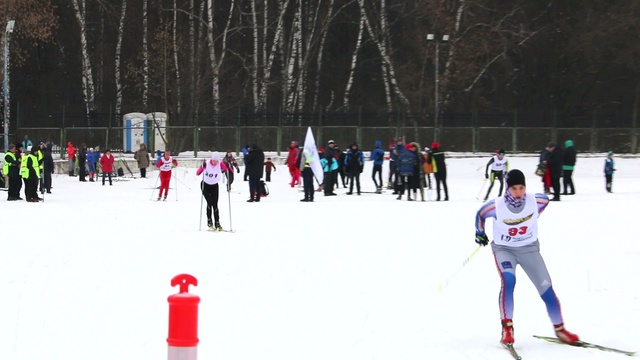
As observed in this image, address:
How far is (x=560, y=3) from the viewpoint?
5912cm

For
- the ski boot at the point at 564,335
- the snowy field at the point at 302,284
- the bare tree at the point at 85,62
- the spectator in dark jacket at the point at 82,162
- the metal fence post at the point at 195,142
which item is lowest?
the snowy field at the point at 302,284

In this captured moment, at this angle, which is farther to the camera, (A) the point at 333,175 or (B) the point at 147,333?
(A) the point at 333,175

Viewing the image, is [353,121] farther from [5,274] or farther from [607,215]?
[5,274]

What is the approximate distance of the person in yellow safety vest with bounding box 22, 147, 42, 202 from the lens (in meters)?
27.7

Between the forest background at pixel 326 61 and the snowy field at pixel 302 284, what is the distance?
2714 centimetres

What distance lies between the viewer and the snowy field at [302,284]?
375 inches

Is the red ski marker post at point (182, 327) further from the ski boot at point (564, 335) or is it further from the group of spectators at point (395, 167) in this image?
the group of spectators at point (395, 167)

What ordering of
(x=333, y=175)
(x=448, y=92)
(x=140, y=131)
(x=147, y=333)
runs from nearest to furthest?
→ (x=147, y=333), (x=333, y=175), (x=140, y=131), (x=448, y=92)

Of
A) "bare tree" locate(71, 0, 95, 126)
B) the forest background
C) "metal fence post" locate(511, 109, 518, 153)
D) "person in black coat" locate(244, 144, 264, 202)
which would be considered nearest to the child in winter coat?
the forest background

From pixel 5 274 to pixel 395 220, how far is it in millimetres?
10230

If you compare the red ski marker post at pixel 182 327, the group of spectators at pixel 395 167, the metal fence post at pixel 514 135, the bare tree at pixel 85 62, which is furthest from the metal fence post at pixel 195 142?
the red ski marker post at pixel 182 327

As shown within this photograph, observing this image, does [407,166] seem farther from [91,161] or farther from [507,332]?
[507,332]

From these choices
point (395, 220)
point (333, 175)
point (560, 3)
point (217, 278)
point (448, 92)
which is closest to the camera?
point (217, 278)

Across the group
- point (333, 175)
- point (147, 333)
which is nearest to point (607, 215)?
point (333, 175)
